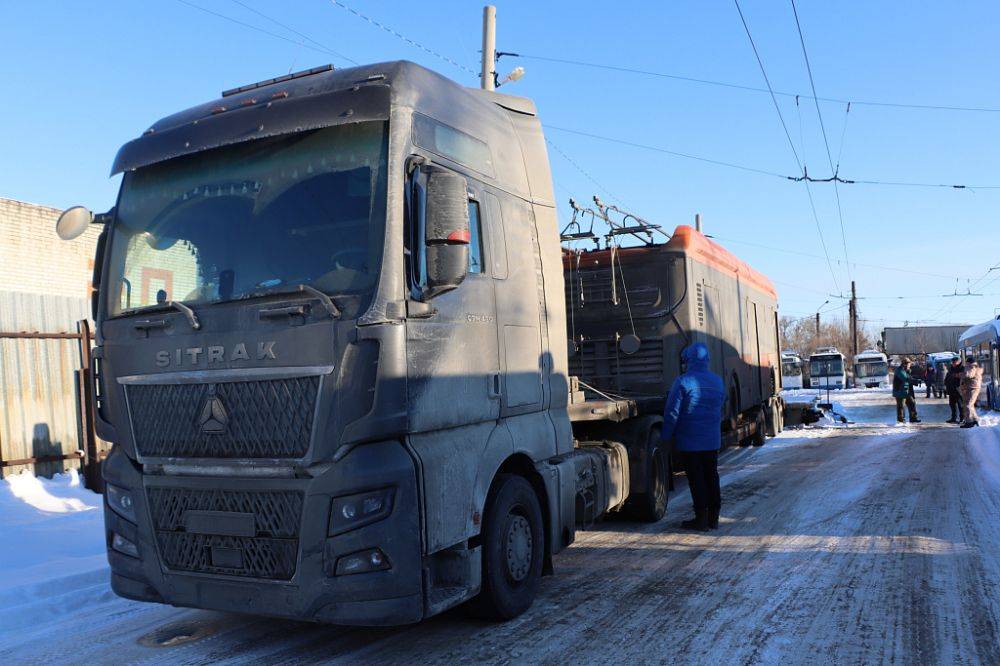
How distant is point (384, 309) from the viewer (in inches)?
161

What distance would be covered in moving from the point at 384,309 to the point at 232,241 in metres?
1.09

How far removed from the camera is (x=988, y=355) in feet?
91.1

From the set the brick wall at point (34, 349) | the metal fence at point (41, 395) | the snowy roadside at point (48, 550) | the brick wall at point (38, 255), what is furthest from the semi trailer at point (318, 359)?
the brick wall at point (38, 255)

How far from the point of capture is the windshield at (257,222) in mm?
4293

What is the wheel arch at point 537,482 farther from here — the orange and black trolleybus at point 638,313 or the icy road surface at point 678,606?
the orange and black trolleybus at point 638,313

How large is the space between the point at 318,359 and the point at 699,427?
477 cm

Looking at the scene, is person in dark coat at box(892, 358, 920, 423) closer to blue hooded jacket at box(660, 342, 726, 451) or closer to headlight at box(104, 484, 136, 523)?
blue hooded jacket at box(660, 342, 726, 451)

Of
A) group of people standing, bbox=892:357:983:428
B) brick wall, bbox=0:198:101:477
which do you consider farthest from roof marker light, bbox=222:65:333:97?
group of people standing, bbox=892:357:983:428

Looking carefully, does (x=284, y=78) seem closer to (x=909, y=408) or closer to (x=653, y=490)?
(x=653, y=490)

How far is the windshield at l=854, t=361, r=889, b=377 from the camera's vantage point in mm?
54969

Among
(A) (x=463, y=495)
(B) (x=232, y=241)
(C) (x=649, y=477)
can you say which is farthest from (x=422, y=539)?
(C) (x=649, y=477)

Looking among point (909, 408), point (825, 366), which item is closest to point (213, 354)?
point (909, 408)

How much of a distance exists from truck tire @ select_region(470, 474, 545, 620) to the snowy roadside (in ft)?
10.1

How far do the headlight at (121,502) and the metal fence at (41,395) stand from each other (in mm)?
6191
